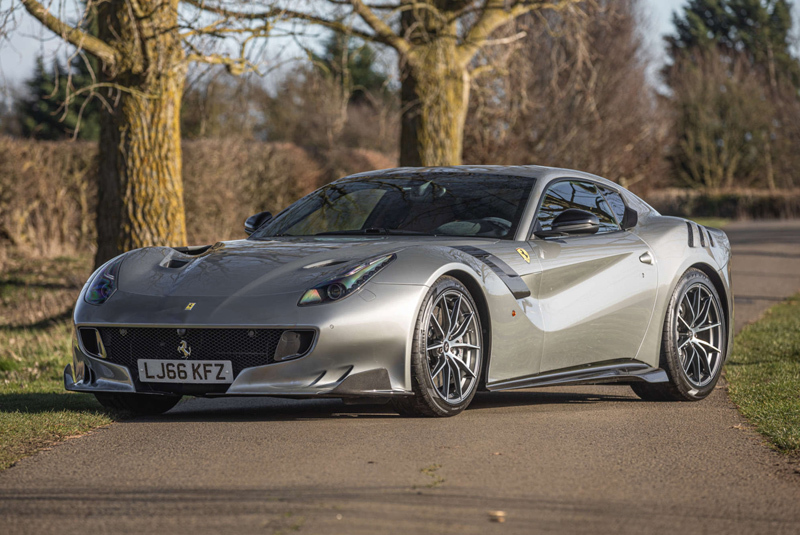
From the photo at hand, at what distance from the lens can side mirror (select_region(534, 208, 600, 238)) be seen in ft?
21.7

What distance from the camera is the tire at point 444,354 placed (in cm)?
574

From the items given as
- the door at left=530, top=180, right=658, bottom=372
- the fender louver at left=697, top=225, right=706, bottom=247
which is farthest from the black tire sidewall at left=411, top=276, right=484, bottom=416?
the fender louver at left=697, top=225, right=706, bottom=247

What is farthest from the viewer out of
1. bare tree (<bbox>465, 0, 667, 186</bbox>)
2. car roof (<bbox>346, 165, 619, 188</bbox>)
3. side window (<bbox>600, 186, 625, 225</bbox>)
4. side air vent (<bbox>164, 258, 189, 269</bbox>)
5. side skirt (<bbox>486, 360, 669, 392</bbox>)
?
bare tree (<bbox>465, 0, 667, 186</bbox>)

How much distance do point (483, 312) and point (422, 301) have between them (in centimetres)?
54

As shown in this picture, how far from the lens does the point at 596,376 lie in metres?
6.90

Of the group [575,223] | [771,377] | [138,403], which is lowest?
[771,377]

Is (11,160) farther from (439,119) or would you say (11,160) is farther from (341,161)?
(341,161)

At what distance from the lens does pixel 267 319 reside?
556 centimetres

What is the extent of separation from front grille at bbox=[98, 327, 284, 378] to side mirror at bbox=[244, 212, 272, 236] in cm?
172

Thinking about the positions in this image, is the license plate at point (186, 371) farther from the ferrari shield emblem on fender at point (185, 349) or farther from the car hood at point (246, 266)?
the car hood at point (246, 266)

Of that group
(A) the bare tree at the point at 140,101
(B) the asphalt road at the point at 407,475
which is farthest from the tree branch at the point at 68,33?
(B) the asphalt road at the point at 407,475

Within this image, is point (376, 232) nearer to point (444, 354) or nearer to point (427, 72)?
point (444, 354)

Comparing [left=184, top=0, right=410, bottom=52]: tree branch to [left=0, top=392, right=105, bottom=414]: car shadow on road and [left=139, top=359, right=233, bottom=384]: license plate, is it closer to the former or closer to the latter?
[left=0, top=392, right=105, bottom=414]: car shadow on road

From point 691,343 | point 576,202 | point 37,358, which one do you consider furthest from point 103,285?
point 37,358
